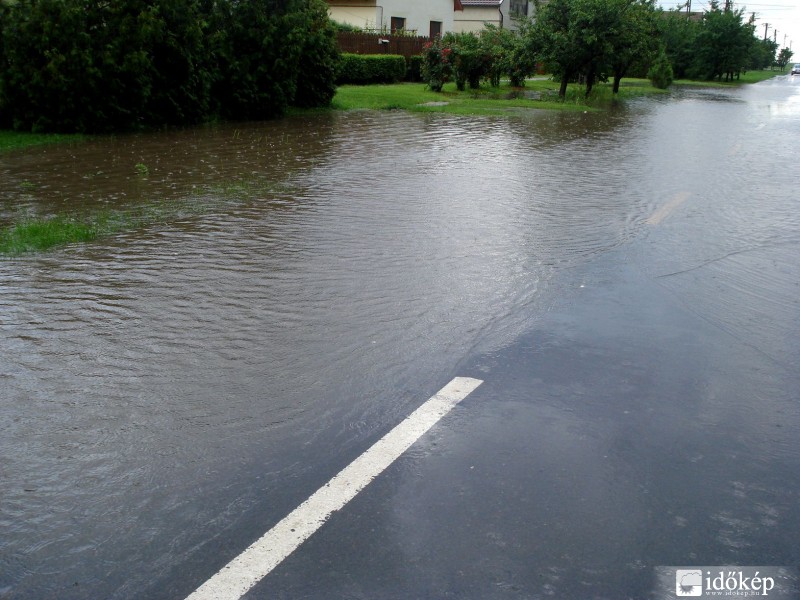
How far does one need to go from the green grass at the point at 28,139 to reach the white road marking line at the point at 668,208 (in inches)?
426

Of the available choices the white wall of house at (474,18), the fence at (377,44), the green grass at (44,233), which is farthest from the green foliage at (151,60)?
the white wall of house at (474,18)

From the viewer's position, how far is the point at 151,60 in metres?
17.4

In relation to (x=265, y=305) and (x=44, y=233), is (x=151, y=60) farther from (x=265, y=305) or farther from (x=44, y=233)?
(x=265, y=305)

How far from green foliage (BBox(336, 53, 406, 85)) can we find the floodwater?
1874 centimetres

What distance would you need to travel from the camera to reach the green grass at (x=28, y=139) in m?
15.0

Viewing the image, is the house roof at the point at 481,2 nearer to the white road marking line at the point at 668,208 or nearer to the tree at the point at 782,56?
the white road marking line at the point at 668,208

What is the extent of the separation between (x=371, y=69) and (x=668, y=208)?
25.1 metres

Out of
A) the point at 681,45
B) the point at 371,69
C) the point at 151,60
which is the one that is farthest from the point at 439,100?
the point at 681,45

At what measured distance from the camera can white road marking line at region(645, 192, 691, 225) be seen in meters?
10.1

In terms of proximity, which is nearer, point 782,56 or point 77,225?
point 77,225

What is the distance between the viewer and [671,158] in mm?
15930

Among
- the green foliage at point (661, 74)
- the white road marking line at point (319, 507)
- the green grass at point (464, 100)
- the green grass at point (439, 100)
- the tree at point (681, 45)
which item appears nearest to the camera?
the white road marking line at point (319, 507)

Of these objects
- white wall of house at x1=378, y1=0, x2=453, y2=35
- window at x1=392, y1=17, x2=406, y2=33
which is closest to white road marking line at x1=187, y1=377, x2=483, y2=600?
white wall of house at x1=378, y1=0, x2=453, y2=35

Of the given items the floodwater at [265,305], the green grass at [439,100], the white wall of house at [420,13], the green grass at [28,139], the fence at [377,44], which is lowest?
the floodwater at [265,305]
